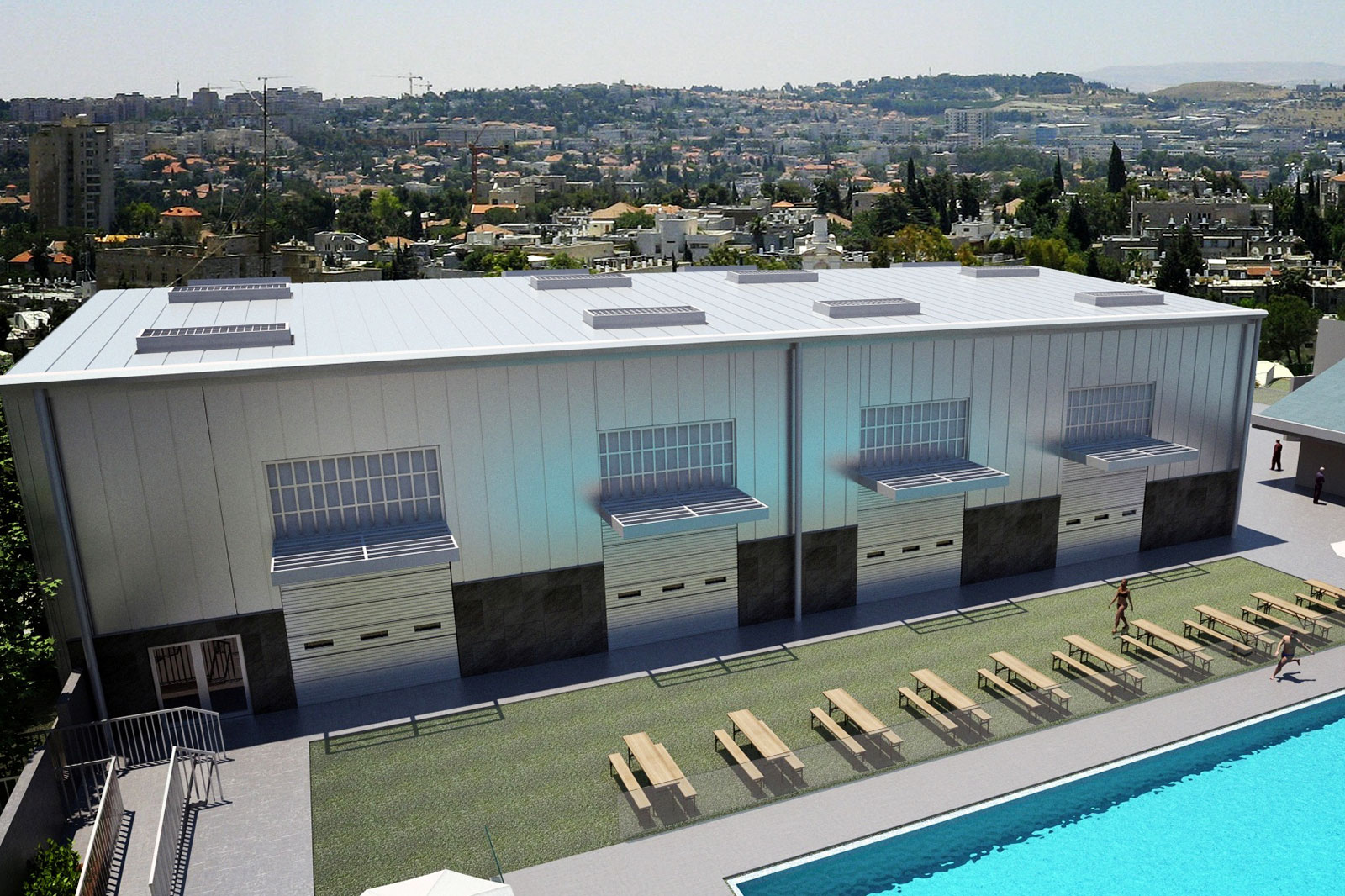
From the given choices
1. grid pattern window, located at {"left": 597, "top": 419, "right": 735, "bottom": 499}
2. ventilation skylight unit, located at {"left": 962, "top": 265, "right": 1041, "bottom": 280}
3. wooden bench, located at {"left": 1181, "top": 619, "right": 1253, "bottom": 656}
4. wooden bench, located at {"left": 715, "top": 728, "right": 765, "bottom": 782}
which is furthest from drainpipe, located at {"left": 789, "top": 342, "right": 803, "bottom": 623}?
ventilation skylight unit, located at {"left": 962, "top": 265, "right": 1041, "bottom": 280}

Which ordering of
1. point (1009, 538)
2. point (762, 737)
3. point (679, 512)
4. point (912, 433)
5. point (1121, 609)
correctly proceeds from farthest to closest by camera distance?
point (1009, 538), point (912, 433), point (1121, 609), point (679, 512), point (762, 737)

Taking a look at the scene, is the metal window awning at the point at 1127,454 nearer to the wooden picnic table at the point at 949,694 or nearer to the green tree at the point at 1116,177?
the wooden picnic table at the point at 949,694

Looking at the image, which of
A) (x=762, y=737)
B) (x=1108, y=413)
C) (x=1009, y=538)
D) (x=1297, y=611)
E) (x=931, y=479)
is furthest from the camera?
(x=1108, y=413)

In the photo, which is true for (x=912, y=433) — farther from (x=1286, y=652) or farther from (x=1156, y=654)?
(x=1286, y=652)

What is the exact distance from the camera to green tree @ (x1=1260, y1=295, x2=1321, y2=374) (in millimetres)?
57281

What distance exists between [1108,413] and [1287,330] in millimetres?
42257

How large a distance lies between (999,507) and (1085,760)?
316 inches

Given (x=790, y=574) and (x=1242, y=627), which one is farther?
(x=790, y=574)

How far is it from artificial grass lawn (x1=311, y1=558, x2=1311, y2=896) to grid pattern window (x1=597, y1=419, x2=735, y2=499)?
12.1 ft

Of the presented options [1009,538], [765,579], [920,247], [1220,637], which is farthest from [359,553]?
[920,247]

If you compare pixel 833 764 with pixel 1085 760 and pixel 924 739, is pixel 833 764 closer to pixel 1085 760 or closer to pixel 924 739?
pixel 924 739

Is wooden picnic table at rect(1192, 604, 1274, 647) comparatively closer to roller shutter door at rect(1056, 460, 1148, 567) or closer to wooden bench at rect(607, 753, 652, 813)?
roller shutter door at rect(1056, 460, 1148, 567)

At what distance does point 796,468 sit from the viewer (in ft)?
67.6

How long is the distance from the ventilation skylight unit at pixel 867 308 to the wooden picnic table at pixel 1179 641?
8.29 m
